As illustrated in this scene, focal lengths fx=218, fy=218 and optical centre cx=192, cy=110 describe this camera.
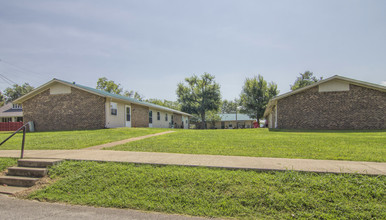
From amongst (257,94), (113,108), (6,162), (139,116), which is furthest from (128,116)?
(257,94)

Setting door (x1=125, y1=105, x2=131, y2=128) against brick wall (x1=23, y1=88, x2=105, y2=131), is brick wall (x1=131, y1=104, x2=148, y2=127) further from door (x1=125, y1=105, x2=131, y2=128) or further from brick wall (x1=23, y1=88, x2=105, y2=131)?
brick wall (x1=23, y1=88, x2=105, y2=131)

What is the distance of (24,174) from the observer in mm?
5074

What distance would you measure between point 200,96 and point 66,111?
27.4 m

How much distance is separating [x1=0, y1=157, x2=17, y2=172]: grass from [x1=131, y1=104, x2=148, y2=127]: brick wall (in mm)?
15063

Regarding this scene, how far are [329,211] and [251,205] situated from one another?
1.13 meters

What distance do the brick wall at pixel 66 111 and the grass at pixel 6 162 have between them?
36.3ft

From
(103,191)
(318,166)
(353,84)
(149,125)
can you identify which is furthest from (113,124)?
(353,84)

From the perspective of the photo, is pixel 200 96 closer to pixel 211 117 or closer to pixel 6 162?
pixel 211 117

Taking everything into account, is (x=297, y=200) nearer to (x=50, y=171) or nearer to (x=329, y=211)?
(x=329, y=211)

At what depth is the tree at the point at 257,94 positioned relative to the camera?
36.1 m

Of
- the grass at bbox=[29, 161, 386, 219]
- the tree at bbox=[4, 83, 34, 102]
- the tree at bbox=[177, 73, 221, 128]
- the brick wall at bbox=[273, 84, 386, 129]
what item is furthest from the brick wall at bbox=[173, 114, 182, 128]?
the tree at bbox=[4, 83, 34, 102]

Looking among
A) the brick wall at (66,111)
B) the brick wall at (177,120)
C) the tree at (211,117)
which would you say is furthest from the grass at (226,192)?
the tree at (211,117)

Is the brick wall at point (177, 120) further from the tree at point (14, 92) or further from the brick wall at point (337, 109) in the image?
the tree at point (14, 92)

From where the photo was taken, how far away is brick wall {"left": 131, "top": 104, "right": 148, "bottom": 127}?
21.3 metres
